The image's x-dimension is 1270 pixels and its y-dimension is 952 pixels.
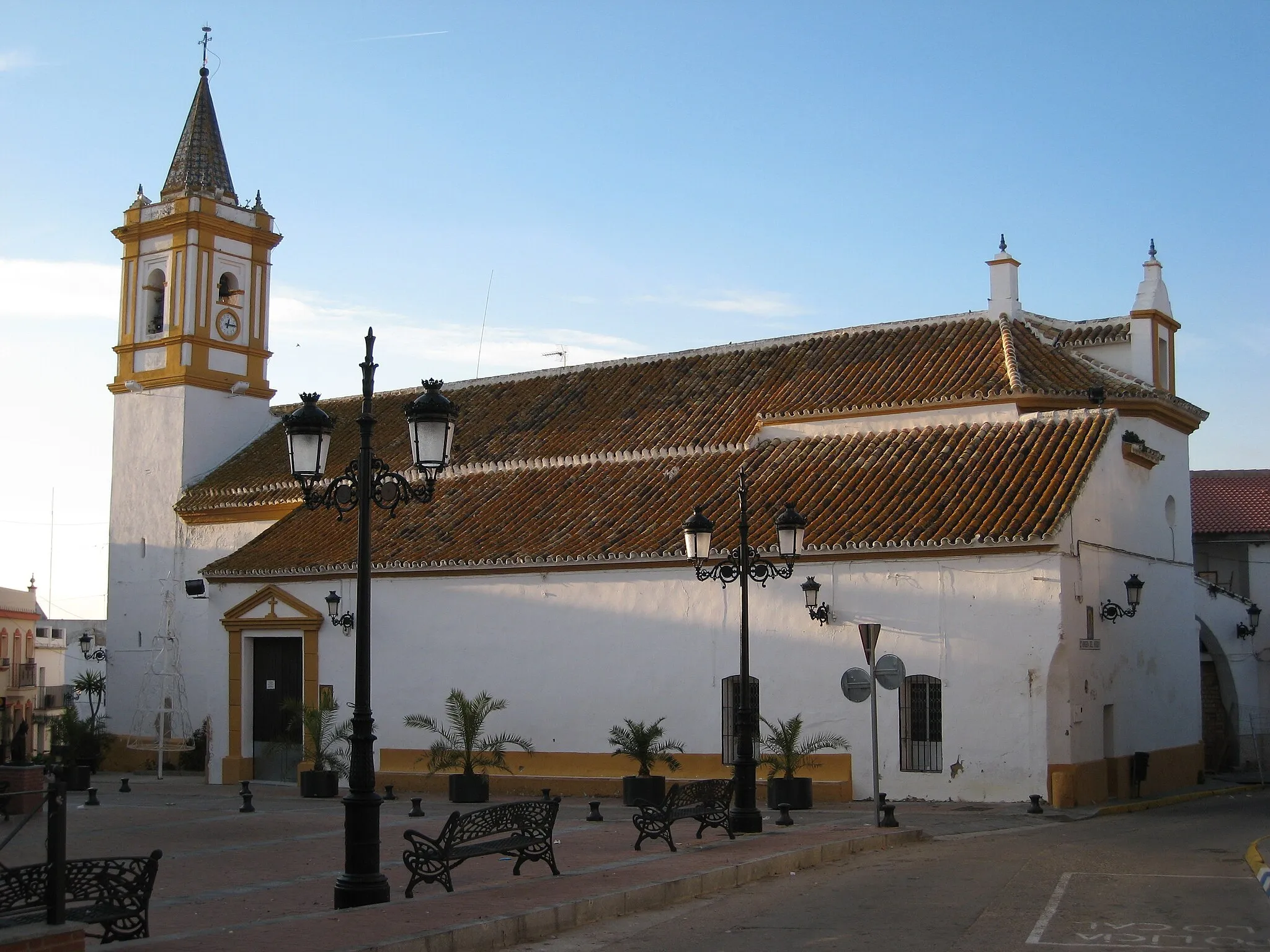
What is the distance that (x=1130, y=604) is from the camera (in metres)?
21.9

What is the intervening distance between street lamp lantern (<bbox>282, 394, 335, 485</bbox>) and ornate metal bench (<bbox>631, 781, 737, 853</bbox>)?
5102mm

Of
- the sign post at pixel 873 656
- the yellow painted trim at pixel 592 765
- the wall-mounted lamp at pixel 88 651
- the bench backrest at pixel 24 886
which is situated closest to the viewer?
the bench backrest at pixel 24 886

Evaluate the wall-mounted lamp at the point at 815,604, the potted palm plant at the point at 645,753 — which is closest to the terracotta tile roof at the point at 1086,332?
the wall-mounted lamp at the point at 815,604

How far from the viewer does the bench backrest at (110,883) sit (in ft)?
27.7

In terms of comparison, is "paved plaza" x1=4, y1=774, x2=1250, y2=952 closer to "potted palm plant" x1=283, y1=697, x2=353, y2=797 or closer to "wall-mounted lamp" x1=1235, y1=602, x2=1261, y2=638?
"potted palm plant" x1=283, y1=697, x2=353, y2=797

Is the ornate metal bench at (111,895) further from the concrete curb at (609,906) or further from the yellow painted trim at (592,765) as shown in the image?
the yellow painted trim at (592,765)

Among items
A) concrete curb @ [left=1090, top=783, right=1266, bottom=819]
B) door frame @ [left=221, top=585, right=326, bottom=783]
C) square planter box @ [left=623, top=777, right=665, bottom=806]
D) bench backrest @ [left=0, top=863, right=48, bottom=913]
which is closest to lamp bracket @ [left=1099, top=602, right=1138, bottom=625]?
concrete curb @ [left=1090, top=783, right=1266, bottom=819]

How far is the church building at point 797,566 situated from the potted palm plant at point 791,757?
247 mm

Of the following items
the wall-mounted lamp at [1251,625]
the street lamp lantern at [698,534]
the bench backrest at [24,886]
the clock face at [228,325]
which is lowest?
the bench backrest at [24,886]

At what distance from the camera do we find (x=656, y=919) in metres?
10.7

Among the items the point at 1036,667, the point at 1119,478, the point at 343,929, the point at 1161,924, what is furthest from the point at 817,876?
the point at 1119,478

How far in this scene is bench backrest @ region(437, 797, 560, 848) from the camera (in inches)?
442

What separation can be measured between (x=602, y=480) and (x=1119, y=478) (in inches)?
359

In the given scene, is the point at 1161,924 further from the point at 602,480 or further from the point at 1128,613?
the point at 602,480
